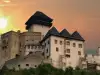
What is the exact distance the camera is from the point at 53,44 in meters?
72.6

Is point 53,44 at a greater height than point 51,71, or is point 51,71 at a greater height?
point 53,44

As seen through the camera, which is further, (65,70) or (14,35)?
(14,35)

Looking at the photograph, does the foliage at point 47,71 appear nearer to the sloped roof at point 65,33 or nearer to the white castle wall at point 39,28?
the sloped roof at point 65,33

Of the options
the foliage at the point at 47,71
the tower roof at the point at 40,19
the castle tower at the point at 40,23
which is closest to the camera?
the foliage at the point at 47,71

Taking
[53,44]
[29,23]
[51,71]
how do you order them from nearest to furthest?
[51,71] → [53,44] → [29,23]

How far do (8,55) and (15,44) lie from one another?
2.84m

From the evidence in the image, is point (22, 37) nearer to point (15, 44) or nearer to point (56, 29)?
point (15, 44)

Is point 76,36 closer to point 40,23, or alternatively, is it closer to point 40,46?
point 40,46

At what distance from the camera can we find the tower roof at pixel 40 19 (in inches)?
3287

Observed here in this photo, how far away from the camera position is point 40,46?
77.7m

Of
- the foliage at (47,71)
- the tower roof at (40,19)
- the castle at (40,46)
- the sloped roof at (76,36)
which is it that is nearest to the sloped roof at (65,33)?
the castle at (40,46)

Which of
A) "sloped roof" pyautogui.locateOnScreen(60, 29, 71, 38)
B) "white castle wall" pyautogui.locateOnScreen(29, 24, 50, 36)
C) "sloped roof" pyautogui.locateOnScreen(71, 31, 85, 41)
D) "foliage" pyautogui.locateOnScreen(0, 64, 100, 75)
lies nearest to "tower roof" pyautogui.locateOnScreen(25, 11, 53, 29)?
"white castle wall" pyautogui.locateOnScreen(29, 24, 50, 36)

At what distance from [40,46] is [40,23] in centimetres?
752

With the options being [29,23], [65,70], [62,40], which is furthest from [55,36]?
[29,23]
